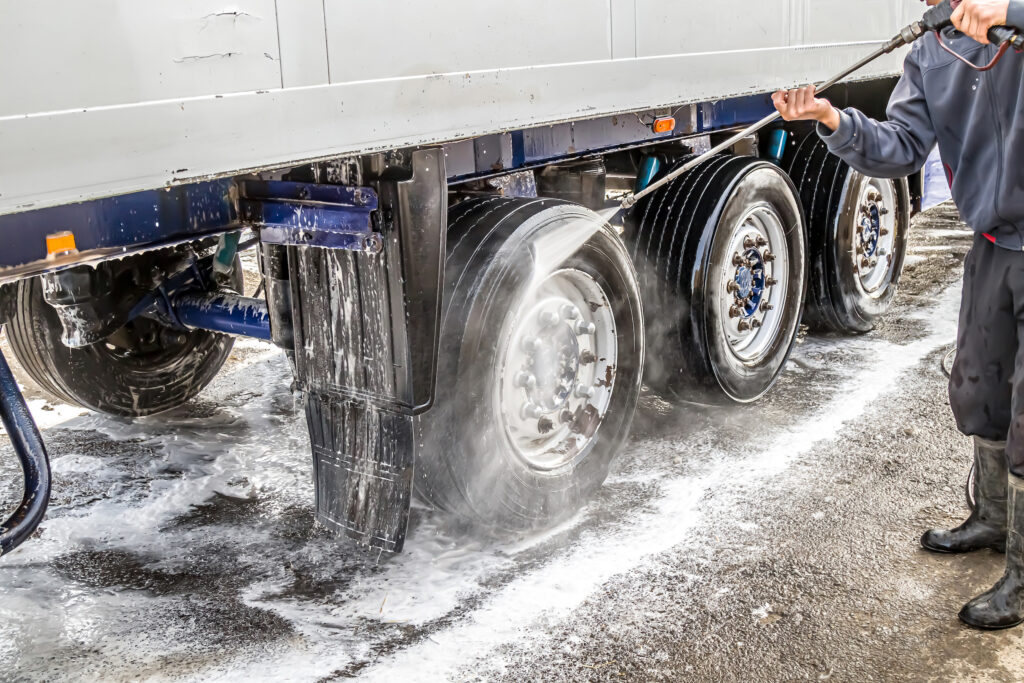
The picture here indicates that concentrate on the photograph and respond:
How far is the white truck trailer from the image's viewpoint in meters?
2.02

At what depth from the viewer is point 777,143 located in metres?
5.38

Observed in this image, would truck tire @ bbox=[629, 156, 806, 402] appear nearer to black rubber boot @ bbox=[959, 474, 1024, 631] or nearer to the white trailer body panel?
the white trailer body panel

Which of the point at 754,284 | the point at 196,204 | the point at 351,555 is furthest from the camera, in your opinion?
the point at 754,284

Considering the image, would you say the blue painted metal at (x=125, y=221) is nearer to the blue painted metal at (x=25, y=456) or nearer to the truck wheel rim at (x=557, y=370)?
the blue painted metal at (x=25, y=456)

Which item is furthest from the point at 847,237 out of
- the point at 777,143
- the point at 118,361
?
the point at 118,361

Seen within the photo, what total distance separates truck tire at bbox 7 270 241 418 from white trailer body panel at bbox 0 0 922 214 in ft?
6.84

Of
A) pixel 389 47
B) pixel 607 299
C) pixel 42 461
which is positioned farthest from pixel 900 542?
pixel 42 461

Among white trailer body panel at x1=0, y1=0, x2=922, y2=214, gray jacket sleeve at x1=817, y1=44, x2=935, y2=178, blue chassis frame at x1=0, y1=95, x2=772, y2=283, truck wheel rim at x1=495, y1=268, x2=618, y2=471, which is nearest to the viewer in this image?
white trailer body panel at x1=0, y1=0, x2=922, y2=214

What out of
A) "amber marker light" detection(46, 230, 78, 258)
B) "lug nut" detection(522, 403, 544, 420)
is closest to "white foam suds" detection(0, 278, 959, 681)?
"lug nut" detection(522, 403, 544, 420)

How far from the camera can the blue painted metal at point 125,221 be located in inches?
83.2

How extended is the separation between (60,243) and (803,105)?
1866mm

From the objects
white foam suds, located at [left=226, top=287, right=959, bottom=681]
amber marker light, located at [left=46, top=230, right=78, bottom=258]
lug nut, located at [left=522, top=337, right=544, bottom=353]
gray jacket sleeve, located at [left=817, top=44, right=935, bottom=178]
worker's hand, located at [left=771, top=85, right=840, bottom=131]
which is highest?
worker's hand, located at [left=771, top=85, right=840, bottom=131]

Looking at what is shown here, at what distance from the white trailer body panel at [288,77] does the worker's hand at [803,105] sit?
54 cm

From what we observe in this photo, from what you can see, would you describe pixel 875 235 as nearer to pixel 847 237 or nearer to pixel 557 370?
pixel 847 237
